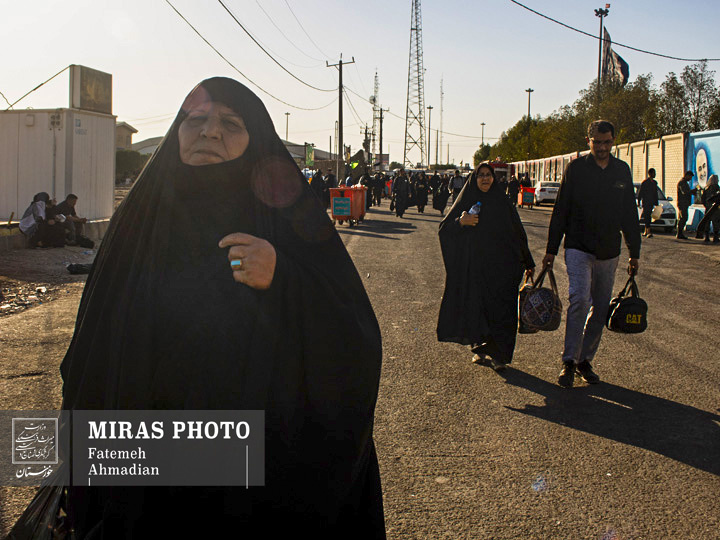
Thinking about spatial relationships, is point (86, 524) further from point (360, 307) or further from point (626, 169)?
point (626, 169)

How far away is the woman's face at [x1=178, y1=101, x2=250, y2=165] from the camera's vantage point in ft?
6.08

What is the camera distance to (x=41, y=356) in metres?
6.05

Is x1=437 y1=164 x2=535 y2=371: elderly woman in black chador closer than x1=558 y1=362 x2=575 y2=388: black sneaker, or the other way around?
x1=558 y1=362 x2=575 y2=388: black sneaker

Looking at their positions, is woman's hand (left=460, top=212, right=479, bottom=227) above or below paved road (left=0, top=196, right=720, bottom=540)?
above

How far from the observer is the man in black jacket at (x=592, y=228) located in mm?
5359

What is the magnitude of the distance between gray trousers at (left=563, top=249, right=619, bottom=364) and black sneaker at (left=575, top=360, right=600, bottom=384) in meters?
0.04

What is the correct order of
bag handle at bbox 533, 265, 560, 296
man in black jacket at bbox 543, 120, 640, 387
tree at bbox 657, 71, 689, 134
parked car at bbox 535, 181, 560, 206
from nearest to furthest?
man in black jacket at bbox 543, 120, 640, 387 → bag handle at bbox 533, 265, 560, 296 → tree at bbox 657, 71, 689, 134 → parked car at bbox 535, 181, 560, 206

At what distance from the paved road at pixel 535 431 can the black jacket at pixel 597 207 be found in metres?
1.08

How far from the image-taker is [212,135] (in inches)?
72.8

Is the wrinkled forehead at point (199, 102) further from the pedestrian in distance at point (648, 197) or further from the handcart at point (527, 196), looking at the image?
the handcart at point (527, 196)

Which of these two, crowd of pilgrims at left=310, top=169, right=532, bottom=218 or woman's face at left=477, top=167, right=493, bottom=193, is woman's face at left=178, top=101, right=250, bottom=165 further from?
Result: crowd of pilgrims at left=310, top=169, right=532, bottom=218

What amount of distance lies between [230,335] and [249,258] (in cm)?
20

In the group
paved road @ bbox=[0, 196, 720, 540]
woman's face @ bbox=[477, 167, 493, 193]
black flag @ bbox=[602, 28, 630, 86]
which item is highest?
black flag @ bbox=[602, 28, 630, 86]

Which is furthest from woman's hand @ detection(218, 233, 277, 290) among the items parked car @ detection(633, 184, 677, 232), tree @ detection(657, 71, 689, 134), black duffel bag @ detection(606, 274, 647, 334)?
tree @ detection(657, 71, 689, 134)
